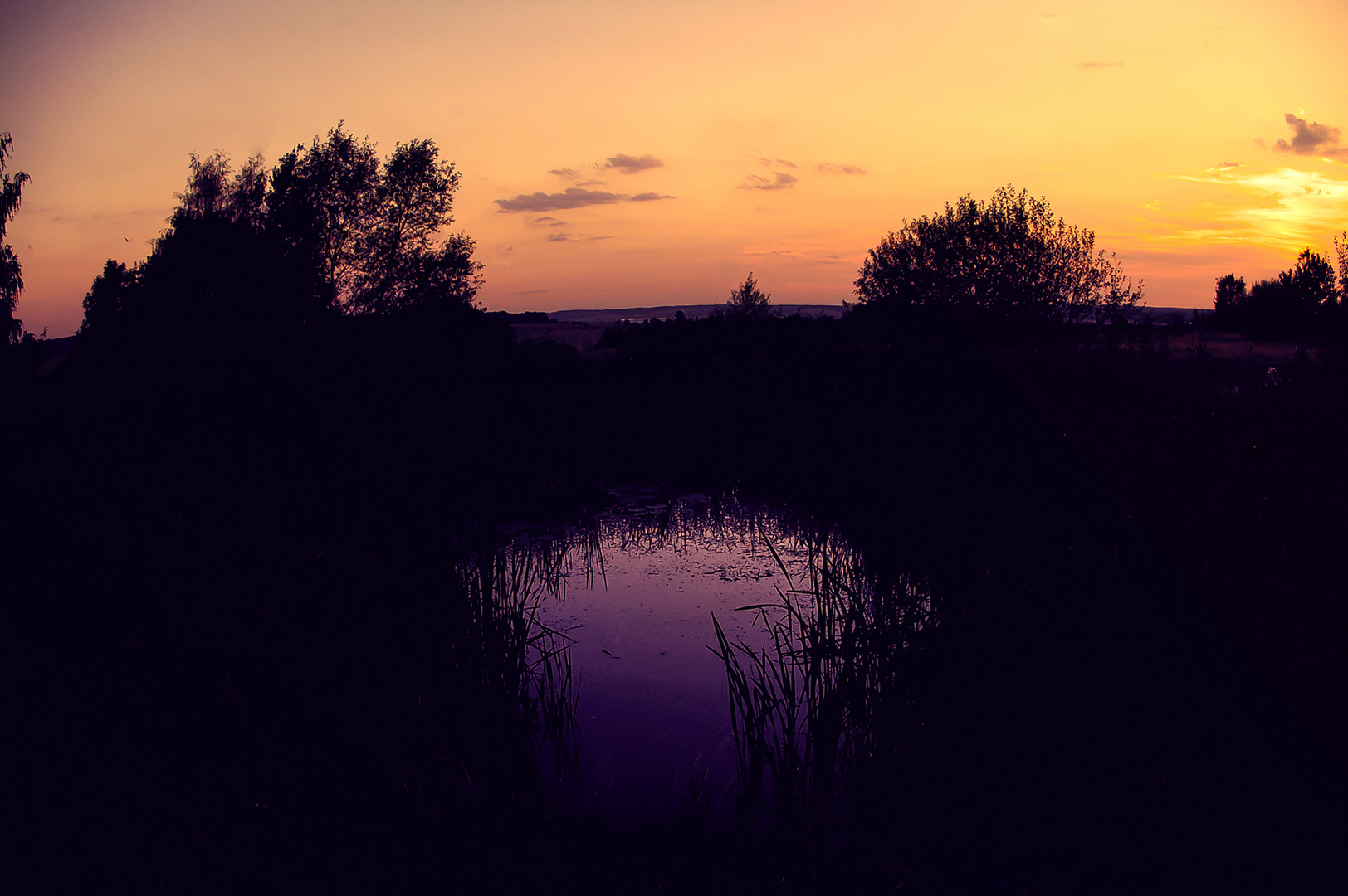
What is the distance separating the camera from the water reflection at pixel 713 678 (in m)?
3.56

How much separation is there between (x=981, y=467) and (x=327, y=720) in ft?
17.0

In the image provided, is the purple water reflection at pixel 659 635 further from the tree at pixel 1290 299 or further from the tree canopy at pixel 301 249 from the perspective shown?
the tree at pixel 1290 299

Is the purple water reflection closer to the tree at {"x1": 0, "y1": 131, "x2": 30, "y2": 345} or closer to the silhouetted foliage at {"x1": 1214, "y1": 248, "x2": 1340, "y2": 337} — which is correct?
the tree at {"x1": 0, "y1": 131, "x2": 30, "y2": 345}

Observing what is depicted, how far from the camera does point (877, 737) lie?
3709mm

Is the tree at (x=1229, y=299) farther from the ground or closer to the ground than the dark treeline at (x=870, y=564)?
farther from the ground

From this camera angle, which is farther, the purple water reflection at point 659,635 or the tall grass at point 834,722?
the purple water reflection at point 659,635

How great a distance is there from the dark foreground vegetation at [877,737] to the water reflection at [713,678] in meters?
0.17

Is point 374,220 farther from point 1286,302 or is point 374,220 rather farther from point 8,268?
point 1286,302

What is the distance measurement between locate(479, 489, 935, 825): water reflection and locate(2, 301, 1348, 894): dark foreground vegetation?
170mm

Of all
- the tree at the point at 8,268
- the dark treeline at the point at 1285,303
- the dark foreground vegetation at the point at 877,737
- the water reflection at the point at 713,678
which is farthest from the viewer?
the dark treeline at the point at 1285,303

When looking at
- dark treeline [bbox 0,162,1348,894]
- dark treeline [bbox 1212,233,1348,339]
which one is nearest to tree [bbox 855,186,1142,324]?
dark treeline [bbox 1212,233,1348,339]

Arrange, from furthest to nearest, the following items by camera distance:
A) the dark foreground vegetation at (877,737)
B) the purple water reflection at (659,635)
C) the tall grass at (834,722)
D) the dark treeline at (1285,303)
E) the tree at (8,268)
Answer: the dark treeline at (1285,303)
the tree at (8,268)
the purple water reflection at (659,635)
the tall grass at (834,722)
the dark foreground vegetation at (877,737)

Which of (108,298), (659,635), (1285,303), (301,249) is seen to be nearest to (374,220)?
(301,249)

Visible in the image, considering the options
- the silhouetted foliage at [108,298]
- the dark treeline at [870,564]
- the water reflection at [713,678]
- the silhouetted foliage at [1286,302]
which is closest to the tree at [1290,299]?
the silhouetted foliage at [1286,302]
